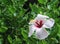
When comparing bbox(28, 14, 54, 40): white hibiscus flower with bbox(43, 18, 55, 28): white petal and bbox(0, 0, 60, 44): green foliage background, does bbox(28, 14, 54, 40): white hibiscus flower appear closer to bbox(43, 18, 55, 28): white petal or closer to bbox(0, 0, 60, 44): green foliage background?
bbox(43, 18, 55, 28): white petal

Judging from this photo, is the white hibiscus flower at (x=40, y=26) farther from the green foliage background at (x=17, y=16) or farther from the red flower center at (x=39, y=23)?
the green foliage background at (x=17, y=16)

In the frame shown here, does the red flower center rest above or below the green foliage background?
above

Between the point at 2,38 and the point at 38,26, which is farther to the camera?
the point at 2,38

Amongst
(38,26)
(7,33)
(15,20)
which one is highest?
(38,26)

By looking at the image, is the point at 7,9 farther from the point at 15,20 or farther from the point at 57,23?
the point at 57,23

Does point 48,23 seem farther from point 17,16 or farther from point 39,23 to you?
point 17,16

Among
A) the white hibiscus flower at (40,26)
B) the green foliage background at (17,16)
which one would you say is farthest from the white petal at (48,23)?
the green foliage background at (17,16)

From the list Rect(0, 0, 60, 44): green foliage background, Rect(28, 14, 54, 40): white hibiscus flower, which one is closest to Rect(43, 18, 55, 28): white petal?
Rect(28, 14, 54, 40): white hibiscus flower

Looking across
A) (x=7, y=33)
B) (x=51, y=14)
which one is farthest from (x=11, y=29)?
(x=51, y=14)
